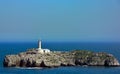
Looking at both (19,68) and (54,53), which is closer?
(19,68)

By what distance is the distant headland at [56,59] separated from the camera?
119 meters

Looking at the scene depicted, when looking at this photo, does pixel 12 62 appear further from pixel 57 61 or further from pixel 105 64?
pixel 105 64

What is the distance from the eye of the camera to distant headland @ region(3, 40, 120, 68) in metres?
119

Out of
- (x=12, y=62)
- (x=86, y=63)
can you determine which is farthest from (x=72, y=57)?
(x=12, y=62)

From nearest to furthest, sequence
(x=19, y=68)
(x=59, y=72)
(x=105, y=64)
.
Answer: (x=59, y=72), (x=19, y=68), (x=105, y=64)

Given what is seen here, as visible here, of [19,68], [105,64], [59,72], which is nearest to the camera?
[59,72]

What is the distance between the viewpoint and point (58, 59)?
12231 cm

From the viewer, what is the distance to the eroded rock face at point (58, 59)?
4702 inches

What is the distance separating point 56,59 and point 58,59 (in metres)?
0.62

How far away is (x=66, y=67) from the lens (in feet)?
390

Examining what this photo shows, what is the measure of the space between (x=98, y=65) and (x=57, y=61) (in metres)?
9.45

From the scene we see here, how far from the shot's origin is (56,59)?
400 feet

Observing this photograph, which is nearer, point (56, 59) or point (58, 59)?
point (56, 59)

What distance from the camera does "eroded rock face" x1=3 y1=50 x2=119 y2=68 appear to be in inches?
4702
